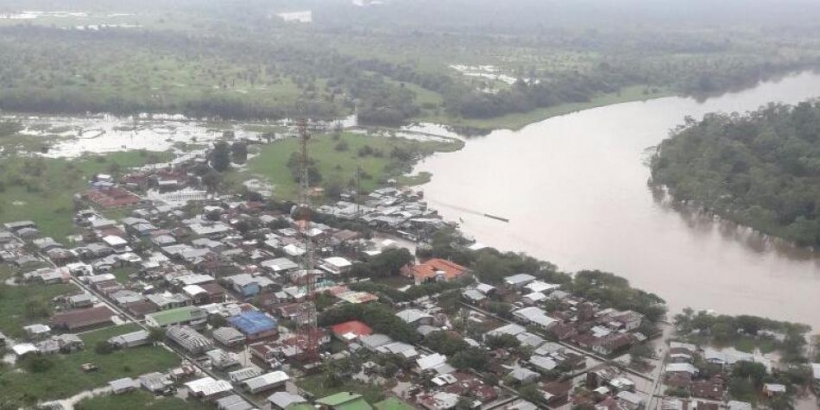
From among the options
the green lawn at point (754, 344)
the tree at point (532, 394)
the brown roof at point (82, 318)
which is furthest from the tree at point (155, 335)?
the green lawn at point (754, 344)

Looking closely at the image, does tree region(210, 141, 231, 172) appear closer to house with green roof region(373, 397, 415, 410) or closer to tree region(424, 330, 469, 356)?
tree region(424, 330, 469, 356)

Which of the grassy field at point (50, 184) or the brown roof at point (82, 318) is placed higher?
the brown roof at point (82, 318)

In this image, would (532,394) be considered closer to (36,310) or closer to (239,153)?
(36,310)

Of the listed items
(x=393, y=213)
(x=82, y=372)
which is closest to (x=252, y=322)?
(x=82, y=372)

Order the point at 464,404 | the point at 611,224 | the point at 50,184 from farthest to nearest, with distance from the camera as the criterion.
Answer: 1. the point at 50,184
2. the point at 611,224
3. the point at 464,404

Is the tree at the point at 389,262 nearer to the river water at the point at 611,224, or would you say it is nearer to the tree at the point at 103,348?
the river water at the point at 611,224

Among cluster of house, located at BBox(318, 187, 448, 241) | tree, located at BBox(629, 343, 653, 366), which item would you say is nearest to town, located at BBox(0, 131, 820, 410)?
tree, located at BBox(629, 343, 653, 366)
